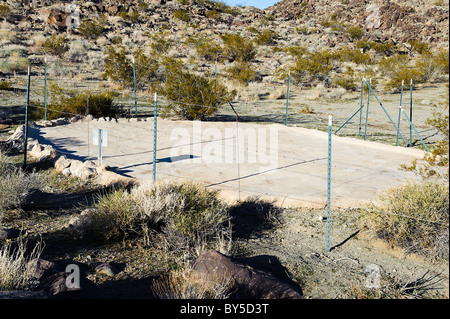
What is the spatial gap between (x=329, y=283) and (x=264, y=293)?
976 mm

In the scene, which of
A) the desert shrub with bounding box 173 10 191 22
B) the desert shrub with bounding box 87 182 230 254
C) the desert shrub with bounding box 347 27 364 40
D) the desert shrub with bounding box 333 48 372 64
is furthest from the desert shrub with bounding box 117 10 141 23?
the desert shrub with bounding box 87 182 230 254

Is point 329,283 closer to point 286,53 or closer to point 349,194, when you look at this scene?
point 349,194

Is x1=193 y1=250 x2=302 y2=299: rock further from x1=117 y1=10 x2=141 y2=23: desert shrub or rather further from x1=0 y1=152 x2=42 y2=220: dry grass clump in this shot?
x1=117 y1=10 x2=141 y2=23: desert shrub

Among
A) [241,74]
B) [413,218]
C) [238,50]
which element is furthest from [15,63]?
[413,218]

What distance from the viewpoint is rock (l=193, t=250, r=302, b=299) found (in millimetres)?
4531

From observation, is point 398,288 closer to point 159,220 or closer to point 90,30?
point 159,220

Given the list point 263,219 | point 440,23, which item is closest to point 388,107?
point 263,219

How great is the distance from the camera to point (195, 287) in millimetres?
4316

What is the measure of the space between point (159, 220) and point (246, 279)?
7.92ft

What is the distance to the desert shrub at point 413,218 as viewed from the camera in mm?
5383

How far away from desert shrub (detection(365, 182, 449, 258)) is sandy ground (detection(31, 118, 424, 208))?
1.43 m

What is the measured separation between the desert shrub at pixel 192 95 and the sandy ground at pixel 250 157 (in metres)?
1.21

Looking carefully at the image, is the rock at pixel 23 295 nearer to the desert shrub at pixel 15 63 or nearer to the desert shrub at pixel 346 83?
the desert shrub at pixel 15 63

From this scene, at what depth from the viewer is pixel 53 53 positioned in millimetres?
33156
